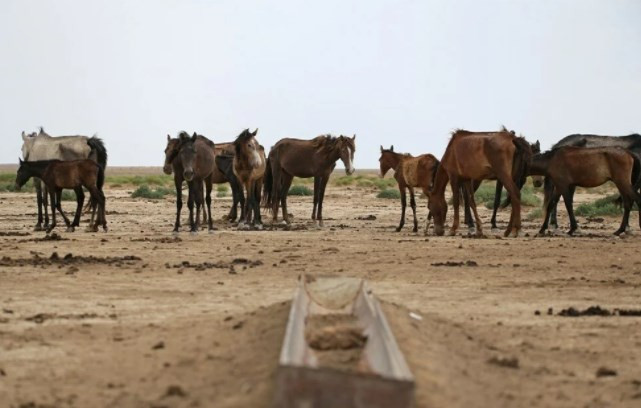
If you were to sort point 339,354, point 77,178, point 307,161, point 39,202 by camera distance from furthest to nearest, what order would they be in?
point 307,161, point 39,202, point 77,178, point 339,354

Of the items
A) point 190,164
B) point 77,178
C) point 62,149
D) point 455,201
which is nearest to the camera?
point 190,164

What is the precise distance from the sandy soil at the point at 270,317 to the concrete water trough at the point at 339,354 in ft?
0.90

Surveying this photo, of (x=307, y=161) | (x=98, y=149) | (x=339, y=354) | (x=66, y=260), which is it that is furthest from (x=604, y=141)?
(x=339, y=354)

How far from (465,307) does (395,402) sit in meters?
6.07

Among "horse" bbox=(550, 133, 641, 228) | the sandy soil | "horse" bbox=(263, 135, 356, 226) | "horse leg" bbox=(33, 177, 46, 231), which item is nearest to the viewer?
the sandy soil

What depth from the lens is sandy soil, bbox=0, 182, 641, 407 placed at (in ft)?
24.0

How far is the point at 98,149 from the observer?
25.2 m

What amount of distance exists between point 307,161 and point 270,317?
57.4 feet

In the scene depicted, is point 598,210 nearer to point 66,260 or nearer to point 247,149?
point 247,149

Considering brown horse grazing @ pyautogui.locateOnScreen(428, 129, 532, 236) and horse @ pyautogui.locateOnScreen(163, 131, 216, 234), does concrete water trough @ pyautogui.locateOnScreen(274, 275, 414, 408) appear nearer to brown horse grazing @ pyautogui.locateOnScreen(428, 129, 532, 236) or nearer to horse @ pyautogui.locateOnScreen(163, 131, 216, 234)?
horse @ pyautogui.locateOnScreen(163, 131, 216, 234)

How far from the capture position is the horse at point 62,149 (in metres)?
25.2

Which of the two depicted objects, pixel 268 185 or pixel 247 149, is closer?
pixel 247 149

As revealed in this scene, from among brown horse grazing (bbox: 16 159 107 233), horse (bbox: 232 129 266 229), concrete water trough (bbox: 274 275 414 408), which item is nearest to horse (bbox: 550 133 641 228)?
horse (bbox: 232 129 266 229)

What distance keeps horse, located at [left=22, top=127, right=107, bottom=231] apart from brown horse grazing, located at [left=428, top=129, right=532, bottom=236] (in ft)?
23.9
